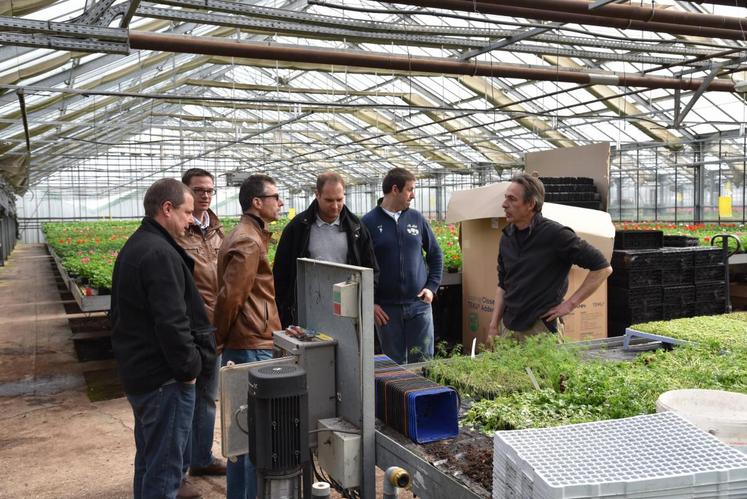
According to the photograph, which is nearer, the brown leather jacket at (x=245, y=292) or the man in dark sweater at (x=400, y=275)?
the brown leather jacket at (x=245, y=292)

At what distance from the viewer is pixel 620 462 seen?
4.33ft

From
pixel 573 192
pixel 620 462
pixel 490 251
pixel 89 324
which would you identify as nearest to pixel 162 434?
pixel 620 462

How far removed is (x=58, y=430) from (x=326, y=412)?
11.3 feet

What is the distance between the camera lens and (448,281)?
6008 millimetres

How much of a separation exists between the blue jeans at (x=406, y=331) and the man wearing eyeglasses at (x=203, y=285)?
1042mm

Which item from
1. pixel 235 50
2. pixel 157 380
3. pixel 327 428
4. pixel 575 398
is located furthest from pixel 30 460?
pixel 235 50

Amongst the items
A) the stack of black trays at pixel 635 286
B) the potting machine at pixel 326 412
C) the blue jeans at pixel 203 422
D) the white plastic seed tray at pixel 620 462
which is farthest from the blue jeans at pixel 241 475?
the stack of black trays at pixel 635 286

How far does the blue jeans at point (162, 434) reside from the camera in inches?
95.5

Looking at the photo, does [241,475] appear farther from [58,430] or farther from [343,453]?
[58,430]

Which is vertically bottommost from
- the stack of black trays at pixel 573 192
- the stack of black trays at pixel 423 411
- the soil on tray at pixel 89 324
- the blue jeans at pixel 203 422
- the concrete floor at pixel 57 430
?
the concrete floor at pixel 57 430

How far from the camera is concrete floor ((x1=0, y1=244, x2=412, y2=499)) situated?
3.60 m

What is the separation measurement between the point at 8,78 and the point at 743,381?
877 cm

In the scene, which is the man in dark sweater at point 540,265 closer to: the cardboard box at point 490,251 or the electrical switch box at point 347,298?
the cardboard box at point 490,251

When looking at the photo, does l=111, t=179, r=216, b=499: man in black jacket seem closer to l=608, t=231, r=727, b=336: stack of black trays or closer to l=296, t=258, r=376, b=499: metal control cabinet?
l=296, t=258, r=376, b=499: metal control cabinet
